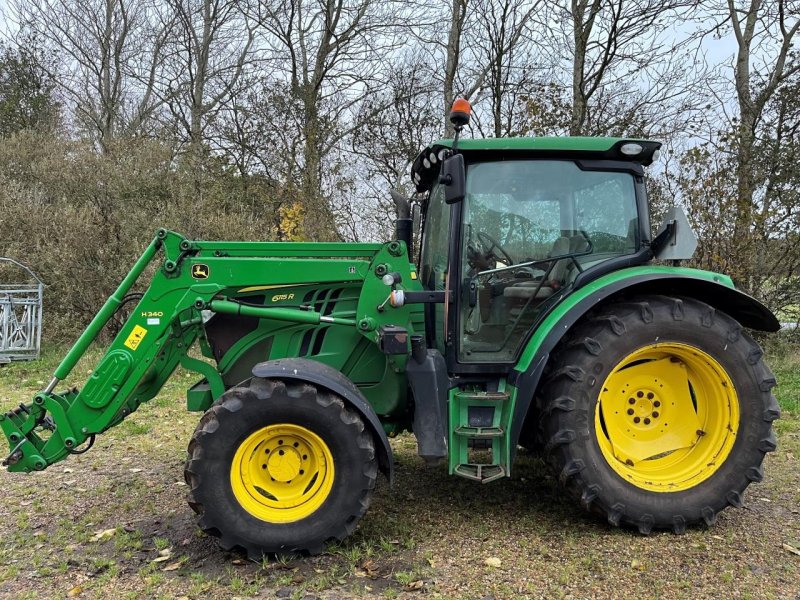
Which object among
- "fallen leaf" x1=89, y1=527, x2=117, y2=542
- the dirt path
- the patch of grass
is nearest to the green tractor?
the dirt path

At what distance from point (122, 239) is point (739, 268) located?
33.2ft

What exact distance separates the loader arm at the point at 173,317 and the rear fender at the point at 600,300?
2.60 ft

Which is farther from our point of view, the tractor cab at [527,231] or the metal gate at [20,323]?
the metal gate at [20,323]

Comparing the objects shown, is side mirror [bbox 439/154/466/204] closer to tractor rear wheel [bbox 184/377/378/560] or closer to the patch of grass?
tractor rear wheel [bbox 184/377/378/560]

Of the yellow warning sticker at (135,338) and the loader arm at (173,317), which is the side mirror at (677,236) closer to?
the loader arm at (173,317)

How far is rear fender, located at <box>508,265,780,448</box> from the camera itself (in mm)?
3375

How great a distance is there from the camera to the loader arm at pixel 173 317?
3.42 m

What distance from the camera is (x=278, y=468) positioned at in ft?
10.7

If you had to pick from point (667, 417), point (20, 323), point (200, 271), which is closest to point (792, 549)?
point (667, 417)

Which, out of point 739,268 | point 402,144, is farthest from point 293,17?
point 739,268

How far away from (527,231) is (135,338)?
7.87 ft

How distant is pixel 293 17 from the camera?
1451 cm

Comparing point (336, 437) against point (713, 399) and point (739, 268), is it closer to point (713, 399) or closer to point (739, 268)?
point (713, 399)

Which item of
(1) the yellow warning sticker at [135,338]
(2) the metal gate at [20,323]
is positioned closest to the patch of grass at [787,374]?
(1) the yellow warning sticker at [135,338]
